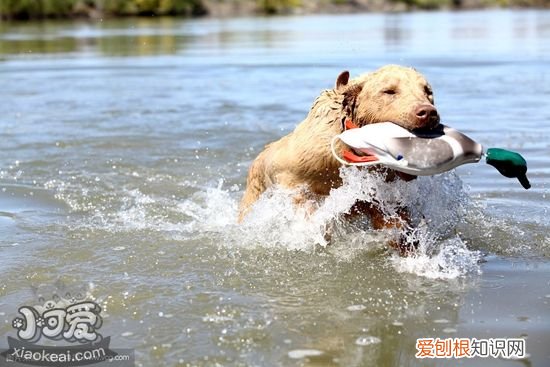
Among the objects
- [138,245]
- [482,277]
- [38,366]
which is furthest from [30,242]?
[482,277]

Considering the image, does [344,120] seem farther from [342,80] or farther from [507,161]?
[507,161]

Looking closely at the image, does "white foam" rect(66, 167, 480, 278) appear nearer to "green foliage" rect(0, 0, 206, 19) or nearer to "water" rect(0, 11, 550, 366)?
"water" rect(0, 11, 550, 366)

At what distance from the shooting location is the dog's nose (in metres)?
5.30

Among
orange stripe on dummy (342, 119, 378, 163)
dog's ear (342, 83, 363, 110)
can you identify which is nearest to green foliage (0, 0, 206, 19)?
dog's ear (342, 83, 363, 110)

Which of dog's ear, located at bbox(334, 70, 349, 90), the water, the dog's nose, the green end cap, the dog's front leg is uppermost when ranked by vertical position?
dog's ear, located at bbox(334, 70, 349, 90)

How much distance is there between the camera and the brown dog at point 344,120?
5.52 metres

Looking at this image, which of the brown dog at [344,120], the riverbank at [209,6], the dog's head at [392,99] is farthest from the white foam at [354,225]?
the riverbank at [209,6]

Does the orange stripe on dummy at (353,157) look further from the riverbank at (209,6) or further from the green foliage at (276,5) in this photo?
the green foliage at (276,5)

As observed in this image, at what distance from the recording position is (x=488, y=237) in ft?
22.5

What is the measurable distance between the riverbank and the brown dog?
→ 7442cm

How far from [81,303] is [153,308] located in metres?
0.50

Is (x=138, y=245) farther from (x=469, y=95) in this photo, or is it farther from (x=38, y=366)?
(x=469, y=95)

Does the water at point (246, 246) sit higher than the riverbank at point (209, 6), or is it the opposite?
the riverbank at point (209, 6)

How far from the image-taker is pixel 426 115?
5.30 metres
